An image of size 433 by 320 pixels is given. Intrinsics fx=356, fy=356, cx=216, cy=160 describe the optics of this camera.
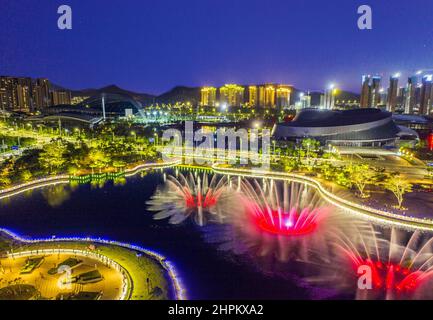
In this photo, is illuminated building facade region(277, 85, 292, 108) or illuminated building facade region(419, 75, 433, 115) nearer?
illuminated building facade region(419, 75, 433, 115)

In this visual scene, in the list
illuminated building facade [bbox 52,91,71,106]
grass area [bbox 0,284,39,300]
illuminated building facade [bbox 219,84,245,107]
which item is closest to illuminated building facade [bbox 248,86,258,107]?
illuminated building facade [bbox 219,84,245,107]

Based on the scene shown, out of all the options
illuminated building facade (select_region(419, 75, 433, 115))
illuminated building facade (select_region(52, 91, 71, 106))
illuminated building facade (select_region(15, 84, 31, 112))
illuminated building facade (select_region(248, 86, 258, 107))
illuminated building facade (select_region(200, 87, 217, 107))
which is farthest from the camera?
illuminated building facade (select_region(200, 87, 217, 107))

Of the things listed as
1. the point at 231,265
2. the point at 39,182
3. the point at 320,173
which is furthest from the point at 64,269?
the point at 320,173

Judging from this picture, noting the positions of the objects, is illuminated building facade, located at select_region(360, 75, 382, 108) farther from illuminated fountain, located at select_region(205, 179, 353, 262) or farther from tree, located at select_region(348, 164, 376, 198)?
illuminated fountain, located at select_region(205, 179, 353, 262)

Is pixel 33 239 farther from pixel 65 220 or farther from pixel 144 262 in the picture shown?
pixel 144 262

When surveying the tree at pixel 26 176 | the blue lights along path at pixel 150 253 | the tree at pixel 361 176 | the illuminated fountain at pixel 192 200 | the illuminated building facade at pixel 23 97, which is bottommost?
the blue lights along path at pixel 150 253

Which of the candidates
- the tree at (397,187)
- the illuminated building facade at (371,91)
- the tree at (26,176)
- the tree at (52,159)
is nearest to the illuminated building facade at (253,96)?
the illuminated building facade at (371,91)

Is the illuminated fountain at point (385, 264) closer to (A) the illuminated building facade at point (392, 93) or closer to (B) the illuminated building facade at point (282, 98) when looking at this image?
(A) the illuminated building facade at point (392, 93)
